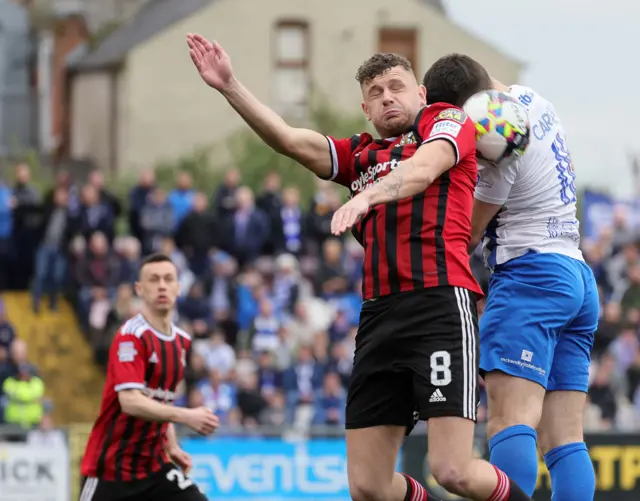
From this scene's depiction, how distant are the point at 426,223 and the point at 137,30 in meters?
35.9

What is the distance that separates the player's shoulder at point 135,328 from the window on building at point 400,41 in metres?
28.2

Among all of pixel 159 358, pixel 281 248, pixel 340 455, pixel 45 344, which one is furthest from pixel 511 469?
pixel 45 344

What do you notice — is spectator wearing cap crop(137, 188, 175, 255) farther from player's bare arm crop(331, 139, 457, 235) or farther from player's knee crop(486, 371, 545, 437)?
player's bare arm crop(331, 139, 457, 235)

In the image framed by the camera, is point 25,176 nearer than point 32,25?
Yes

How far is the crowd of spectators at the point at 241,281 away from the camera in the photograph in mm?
17438

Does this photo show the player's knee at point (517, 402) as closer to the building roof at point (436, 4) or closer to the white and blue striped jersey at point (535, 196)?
the white and blue striped jersey at point (535, 196)

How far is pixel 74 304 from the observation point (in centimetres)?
1941

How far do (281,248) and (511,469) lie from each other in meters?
12.0

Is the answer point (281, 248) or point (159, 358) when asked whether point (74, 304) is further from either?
point (159, 358)

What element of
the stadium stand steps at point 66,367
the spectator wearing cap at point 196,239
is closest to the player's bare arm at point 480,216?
the spectator wearing cap at point 196,239

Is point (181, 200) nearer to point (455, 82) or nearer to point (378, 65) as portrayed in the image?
point (455, 82)

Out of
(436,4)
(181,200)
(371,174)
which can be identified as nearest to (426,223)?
(371,174)

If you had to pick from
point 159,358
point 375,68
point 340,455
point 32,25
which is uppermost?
point 32,25

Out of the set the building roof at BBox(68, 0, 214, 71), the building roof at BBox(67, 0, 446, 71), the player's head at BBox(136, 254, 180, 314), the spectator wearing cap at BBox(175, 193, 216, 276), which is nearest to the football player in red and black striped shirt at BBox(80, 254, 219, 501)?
the player's head at BBox(136, 254, 180, 314)
